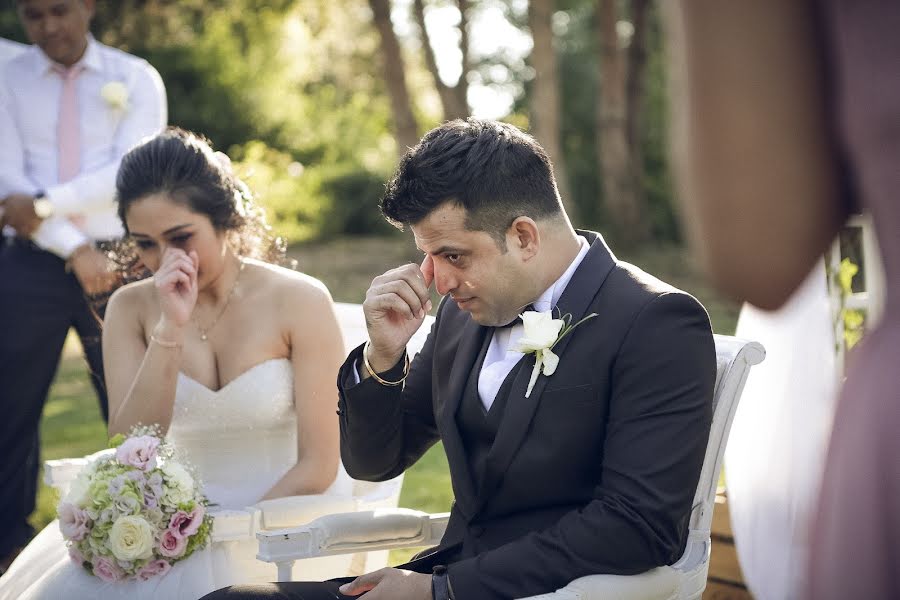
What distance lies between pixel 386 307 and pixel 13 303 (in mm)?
2727

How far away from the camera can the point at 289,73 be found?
73.6 ft

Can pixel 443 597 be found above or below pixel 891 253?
below

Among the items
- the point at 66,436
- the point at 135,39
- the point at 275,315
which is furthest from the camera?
the point at 135,39

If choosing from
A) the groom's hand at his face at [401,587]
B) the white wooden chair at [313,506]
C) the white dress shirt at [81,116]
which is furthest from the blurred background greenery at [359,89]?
the groom's hand at his face at [401,587]

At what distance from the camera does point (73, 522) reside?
2912mm

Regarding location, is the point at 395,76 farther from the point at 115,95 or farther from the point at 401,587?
the point at 401,587

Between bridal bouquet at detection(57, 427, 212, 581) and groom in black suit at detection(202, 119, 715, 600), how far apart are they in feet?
1.28

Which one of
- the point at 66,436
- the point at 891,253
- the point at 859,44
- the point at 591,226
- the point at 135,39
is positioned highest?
the point at 859,44

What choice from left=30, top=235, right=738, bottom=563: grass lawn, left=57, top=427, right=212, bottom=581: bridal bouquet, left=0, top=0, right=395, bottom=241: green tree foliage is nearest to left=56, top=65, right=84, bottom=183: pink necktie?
left=30, top=235, right=738, bottom=563: grass lawn

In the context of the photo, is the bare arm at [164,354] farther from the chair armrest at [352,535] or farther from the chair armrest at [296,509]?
the chair armrest at [352,535]

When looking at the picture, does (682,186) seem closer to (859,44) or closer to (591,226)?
(859,44)

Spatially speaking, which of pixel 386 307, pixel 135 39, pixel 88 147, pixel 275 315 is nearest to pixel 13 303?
pixel 88 147

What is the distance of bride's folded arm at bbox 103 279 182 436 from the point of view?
11.1 feet

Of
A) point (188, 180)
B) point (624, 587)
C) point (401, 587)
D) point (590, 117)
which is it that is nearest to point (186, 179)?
point (188, 180)
